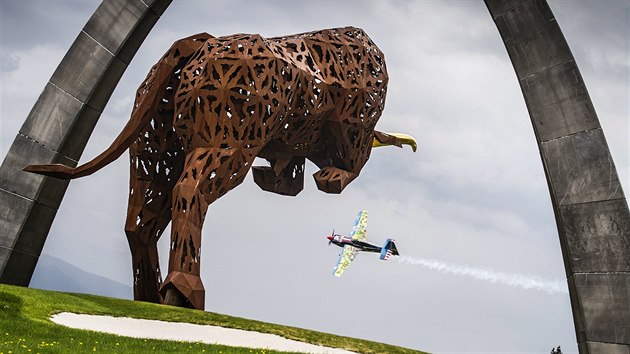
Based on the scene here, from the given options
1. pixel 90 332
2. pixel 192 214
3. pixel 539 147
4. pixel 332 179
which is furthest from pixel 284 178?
pixel 90 332

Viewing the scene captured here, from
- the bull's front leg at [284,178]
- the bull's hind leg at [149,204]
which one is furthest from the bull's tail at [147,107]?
the bull's front leg at [284,178]

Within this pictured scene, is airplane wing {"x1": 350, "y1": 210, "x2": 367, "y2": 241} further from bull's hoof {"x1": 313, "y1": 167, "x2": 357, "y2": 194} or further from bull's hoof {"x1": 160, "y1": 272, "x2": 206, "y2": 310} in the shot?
bull's hoof {"x1": 160, "y1": 272, "x2": 206, "y2": 310}

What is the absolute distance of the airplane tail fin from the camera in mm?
16375

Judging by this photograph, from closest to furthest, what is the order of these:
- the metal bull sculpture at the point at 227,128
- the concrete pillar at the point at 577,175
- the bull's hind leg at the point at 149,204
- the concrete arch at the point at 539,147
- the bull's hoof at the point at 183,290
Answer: the bull's hoof at the point at 183,290, the metal bull sculpture at the point at 227,128, the concrete pillar at the point at 577,175, the concrete arch at the point at 539,147, the bull's hind leg at the point at 149,204

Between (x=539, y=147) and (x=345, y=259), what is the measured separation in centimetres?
614

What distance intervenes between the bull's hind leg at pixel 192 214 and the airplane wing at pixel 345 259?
6424 millimetres

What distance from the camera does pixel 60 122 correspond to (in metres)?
14.9

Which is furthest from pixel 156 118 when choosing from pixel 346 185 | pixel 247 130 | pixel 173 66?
pixel 346 185

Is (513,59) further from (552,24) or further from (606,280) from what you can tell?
(606,280)

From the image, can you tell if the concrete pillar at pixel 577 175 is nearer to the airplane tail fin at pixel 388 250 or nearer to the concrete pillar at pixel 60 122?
the airplane tail fin at pixel 388 250

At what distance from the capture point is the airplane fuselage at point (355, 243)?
17.4 metres

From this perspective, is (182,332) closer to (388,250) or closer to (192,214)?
(192,214)

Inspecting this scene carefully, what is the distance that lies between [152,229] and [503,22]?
6456 mm

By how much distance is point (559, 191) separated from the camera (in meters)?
12.4
